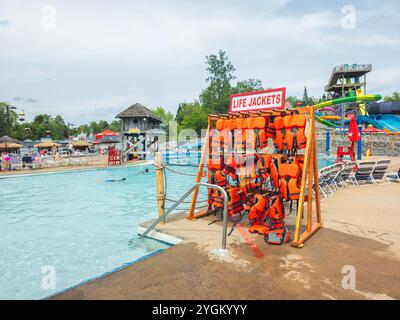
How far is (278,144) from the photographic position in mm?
5777

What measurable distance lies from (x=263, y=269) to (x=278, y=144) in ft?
9.11

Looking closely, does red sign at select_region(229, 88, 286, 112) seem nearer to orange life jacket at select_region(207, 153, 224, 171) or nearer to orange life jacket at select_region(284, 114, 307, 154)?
orange life jacket at select_region(284, 114, 307, 154)

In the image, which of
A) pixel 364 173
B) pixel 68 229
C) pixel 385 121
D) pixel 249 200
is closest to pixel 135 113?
pixel 68 229

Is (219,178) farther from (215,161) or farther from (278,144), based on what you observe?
(278,144)

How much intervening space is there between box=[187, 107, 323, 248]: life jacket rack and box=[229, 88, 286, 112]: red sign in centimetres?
12

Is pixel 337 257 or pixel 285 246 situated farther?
pixel 285 246

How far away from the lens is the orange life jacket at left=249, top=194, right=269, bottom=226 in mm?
5676

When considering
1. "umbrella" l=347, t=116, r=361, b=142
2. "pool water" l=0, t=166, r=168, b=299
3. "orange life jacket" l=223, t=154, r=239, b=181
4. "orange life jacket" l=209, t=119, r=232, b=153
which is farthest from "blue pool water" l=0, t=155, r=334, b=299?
"umbrella" l=347, t=116, r=361, b=142

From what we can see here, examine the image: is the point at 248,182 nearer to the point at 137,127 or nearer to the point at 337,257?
the point at 337,257

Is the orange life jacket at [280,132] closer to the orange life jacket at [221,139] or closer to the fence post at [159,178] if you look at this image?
the orange life jacket at [221,139]

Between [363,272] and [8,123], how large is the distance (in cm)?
8286
